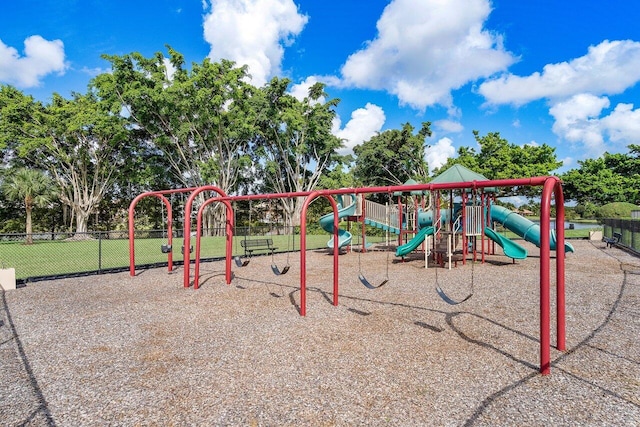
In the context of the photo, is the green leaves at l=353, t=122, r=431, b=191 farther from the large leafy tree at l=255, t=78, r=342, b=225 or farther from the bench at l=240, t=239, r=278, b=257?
the bench at l=240, t=239, r=278, b=257

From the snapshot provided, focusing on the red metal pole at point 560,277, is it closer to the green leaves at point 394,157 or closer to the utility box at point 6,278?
the utility box at point 6,278

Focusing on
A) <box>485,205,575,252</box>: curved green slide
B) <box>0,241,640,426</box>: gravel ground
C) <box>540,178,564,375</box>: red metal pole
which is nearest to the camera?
<box>0,241,640,426</box>: gravel ground

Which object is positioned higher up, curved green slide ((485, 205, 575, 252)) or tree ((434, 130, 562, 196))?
tree ((434, 130, 562, 196))

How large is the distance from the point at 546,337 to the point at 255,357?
359 centimetres

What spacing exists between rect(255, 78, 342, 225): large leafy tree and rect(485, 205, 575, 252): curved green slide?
72.9 feet

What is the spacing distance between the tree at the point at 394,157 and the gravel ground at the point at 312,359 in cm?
3189

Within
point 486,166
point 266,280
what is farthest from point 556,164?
point 266,280

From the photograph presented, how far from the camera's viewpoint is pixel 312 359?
4.62 meters

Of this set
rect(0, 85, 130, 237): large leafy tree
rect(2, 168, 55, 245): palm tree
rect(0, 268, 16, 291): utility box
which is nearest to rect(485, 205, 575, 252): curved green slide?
A: rect(0, 268, 16, 291): utility box

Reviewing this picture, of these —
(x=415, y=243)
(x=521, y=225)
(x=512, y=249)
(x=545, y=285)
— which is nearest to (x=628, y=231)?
(x=521, y=225)

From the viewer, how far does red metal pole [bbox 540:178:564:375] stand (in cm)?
420

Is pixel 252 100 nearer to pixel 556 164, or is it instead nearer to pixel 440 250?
pixel 440 250

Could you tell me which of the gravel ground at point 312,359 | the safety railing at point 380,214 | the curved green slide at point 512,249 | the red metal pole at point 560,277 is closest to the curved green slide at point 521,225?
the curved green slide at point 512,249

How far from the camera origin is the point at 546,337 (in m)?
4.23
